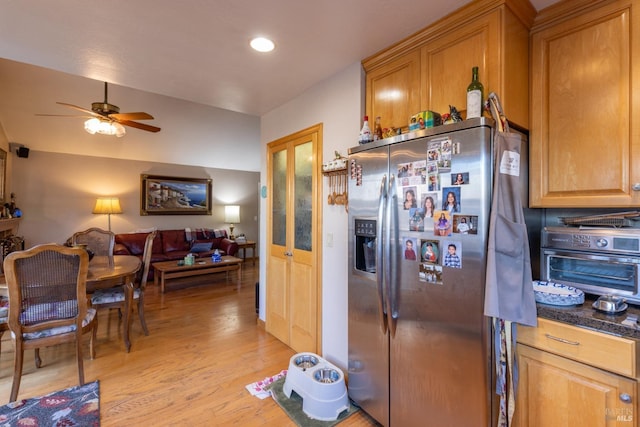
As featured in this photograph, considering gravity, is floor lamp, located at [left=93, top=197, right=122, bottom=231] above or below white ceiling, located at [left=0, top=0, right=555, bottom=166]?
below

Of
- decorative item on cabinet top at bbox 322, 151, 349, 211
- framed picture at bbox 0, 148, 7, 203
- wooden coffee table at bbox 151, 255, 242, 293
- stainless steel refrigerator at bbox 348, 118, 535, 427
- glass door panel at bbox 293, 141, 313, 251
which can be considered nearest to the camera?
stainless steel refrigerator at bbox 348, 118, 535, 427

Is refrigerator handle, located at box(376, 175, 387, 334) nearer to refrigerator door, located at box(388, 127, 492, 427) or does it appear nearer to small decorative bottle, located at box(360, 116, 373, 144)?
refrigerator door, located at box(388, 127, 492, 427)

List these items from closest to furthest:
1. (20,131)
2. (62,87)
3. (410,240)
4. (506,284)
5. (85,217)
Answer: (506,284) → (410,240) → (62,87) → (20,131) → (85,217)

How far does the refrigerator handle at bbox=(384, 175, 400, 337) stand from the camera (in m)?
1.62

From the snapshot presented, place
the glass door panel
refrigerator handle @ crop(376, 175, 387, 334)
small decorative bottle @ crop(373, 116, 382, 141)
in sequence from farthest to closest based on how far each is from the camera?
the glass door panel < small decorative bottle @ crop(373, 116, 382, 141) < refrigerator handle @ crop(376, 175, 387, 334)

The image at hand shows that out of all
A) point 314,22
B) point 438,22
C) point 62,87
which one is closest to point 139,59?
point 314,22

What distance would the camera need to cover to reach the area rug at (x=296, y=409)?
1858 mm

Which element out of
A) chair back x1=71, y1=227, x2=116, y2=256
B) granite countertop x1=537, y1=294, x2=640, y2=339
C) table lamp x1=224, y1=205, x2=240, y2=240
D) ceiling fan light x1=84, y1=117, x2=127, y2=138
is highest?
ceiling fan light x1=84, y1=117, x2=127, y2=138

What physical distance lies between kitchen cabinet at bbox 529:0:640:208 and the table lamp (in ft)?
21.8

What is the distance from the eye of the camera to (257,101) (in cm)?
290

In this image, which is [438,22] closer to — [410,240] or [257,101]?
[410,240]

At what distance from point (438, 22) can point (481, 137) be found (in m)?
0.81

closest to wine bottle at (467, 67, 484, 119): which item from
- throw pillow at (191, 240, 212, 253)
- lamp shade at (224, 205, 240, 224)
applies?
throw pillow at (191, 240, 212, 253)

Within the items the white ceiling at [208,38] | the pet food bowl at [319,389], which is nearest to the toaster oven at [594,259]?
the white ceiling at [208,38]
